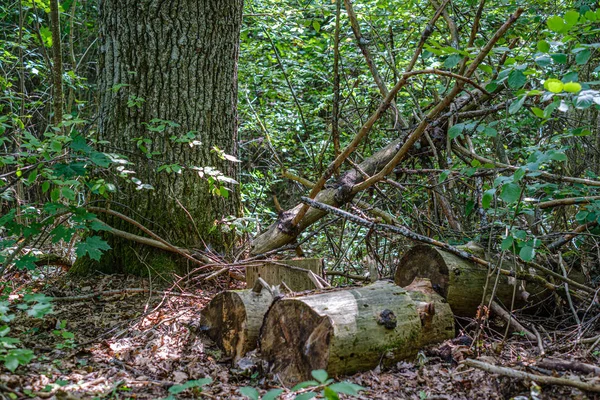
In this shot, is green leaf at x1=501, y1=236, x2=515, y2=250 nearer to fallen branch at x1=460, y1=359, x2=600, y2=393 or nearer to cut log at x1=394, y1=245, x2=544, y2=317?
cut log at x1=394, y1=245, x2=544, y2=317

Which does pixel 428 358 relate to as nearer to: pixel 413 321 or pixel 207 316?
pixel 413 321

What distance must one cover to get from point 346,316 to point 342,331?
0.12 m

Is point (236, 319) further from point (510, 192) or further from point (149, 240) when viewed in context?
→ point (510, 192)

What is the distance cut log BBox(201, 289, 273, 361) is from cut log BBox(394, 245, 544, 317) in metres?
1.28

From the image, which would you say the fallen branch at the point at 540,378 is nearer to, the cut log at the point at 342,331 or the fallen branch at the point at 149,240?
the cut log at the point at 342,331

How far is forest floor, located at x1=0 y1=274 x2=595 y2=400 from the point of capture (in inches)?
102

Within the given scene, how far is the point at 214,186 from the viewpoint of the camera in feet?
13.3

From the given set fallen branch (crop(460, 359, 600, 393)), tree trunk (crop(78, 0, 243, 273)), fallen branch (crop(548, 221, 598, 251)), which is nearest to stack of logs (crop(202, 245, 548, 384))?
fallen branch (crop(548, 221, 598, 251))

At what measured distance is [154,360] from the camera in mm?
3135

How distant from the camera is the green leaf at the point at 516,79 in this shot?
2.78 m

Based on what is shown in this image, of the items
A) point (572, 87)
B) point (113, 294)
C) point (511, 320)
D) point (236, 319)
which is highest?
point (572, 87)

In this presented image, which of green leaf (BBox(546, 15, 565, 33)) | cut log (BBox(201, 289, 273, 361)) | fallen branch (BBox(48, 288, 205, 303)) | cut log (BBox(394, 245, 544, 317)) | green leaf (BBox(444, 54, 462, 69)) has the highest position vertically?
green leaf (BBox(546, 15, 565, 33))

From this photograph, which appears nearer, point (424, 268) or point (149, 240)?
point (424, 268)

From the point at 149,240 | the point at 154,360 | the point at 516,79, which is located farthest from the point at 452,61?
the point at 149,240
